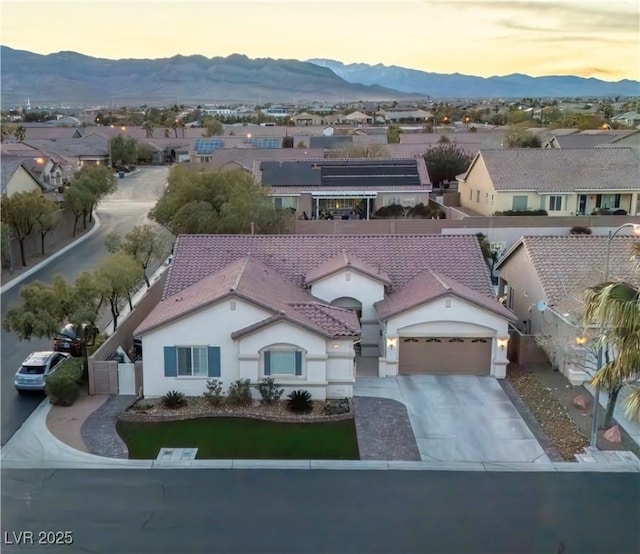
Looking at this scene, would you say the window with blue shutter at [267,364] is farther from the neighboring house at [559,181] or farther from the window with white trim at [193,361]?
the neighboring house at [559,181]

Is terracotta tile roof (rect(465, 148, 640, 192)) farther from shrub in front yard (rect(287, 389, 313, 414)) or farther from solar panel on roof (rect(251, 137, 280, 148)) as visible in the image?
solar panel on roof (rect(251, 137, 280, 148))

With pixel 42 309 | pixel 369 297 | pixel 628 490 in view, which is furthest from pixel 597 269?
pixel 42 309

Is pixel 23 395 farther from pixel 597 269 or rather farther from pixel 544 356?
pixel 597 269

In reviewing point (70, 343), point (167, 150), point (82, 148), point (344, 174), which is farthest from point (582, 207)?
point (167, 150)

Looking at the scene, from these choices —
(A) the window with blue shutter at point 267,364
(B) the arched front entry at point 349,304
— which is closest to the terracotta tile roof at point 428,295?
(B) the arched front entry at point 349,304

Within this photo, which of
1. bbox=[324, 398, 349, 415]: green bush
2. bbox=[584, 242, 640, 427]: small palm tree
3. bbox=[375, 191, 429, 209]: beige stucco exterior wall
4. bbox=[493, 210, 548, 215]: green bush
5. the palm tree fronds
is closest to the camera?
the palm tree fronds

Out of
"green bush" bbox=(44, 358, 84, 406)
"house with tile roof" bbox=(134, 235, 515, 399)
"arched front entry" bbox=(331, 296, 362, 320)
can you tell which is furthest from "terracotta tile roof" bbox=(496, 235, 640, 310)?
"green bush" bbox=(44, 358, 84, 406)
